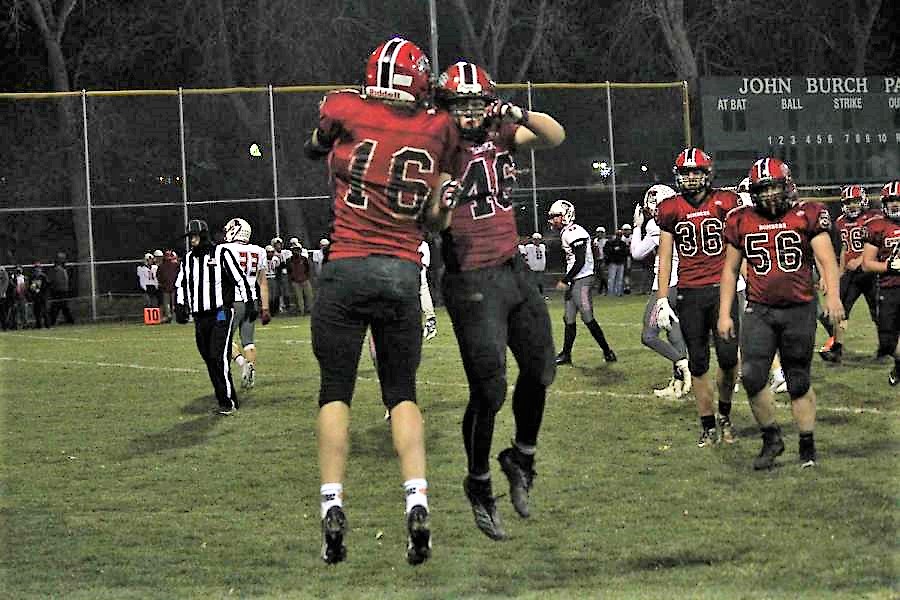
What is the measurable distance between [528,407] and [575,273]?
10171mm

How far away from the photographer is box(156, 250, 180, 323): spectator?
31.7 meters

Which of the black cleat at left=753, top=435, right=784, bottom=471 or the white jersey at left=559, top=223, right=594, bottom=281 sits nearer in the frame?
the black cleat at left=753, top=435, right=784, bottom=471

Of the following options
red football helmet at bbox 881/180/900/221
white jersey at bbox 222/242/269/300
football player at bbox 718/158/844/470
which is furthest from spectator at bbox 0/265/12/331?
football player at bbox 718/158/844/470

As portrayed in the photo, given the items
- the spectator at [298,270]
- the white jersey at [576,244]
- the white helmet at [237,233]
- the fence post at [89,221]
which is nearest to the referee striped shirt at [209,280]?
the white helmet at [237,233]

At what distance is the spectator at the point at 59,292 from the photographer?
106ft

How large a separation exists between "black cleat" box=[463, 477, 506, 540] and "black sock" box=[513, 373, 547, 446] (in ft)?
1.53

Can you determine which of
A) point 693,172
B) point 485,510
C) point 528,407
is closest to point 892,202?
point 693,172

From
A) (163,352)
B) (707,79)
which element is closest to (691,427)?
(163,352)

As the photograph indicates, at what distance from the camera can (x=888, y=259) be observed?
1486cm

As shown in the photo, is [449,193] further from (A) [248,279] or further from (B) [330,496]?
(A) [248,279]

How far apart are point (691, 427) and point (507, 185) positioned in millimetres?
5419

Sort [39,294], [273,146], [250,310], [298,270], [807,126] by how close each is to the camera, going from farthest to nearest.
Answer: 1. [273,146]
2. [298,270]
3. [39,294]
4. [807,126]
5. [250,310]

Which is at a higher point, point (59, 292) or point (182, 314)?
point (59, 292)

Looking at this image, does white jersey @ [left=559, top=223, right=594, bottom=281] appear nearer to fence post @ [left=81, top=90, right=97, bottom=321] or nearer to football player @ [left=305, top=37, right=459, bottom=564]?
football player @ [left=305, top=37, right=459, bottom=564]
